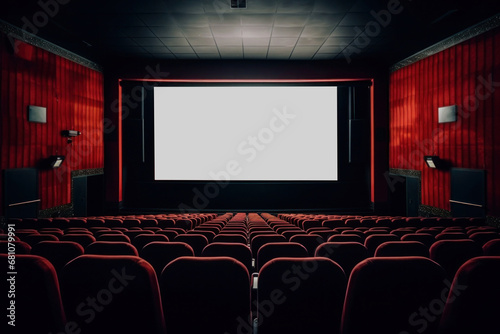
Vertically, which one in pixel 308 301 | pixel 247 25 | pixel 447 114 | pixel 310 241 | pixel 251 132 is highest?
pixel 247 25

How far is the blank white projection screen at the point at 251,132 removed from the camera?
1034 cm

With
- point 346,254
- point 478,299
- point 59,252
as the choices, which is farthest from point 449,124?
point 59,252

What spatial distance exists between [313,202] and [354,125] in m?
2.76

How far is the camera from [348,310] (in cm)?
128

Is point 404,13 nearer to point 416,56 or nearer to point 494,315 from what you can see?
point 416,56

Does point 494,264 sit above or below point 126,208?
above

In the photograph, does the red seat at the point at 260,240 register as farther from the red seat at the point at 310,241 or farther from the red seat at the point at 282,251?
the red seat at the point at 282,251

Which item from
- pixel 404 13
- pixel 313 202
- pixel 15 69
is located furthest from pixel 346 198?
pixel 15 69

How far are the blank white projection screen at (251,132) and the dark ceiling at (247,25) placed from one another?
1.36m

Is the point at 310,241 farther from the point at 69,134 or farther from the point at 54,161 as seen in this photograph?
the point at 69,134

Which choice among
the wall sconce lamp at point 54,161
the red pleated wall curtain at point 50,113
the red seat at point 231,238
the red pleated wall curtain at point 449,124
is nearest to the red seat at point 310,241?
the red seat at point 231,238

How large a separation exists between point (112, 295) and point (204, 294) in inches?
14.3

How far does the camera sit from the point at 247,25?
7191 mm

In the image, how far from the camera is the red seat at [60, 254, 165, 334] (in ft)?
4.23
